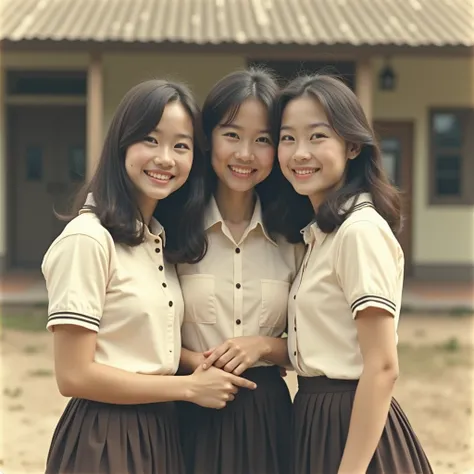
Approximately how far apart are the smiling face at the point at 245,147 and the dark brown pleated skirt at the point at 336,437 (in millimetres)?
685

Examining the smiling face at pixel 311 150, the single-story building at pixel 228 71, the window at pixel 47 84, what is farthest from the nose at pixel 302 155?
the window at pixel 47 84

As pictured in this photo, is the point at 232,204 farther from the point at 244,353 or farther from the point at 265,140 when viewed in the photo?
the point at 244,353

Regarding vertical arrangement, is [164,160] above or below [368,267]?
above

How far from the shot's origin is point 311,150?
2.39 m

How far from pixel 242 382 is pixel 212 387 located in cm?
11

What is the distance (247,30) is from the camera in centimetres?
950

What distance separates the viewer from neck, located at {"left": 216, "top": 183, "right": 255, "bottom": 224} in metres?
2.72

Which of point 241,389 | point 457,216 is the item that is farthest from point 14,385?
point 457,216

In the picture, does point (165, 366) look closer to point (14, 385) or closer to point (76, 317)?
point (76, 317)

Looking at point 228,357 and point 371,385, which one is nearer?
point 371,385

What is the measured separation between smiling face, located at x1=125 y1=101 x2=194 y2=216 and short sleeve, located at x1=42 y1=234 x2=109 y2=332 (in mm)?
300

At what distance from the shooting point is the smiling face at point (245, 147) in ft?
8.36

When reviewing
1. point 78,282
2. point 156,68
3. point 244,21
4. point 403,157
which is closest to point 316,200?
point 78,282

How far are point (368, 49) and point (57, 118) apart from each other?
5163 mm
